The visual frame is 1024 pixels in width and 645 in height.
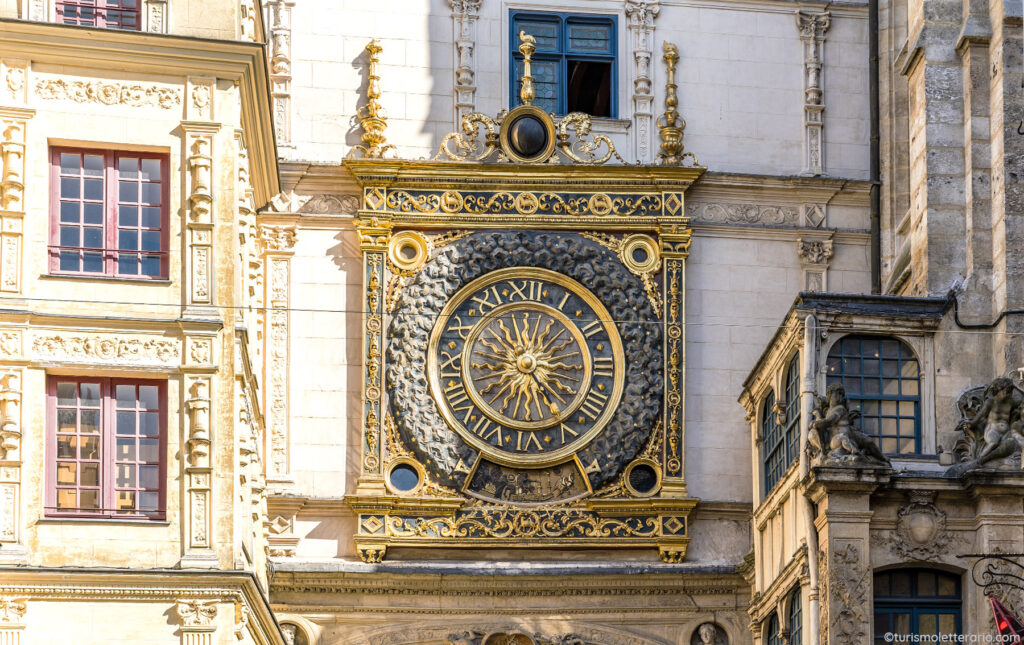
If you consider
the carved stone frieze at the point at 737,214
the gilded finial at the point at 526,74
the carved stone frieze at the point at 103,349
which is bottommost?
the carved stone frieze at the point at 103,349

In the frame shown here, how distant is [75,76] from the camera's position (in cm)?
2923

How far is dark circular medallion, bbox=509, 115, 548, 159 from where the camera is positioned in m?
36.7

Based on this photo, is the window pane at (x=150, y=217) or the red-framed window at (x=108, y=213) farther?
the window pane at (x=150, y=217)

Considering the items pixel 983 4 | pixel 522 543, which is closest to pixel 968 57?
pixel 983 4

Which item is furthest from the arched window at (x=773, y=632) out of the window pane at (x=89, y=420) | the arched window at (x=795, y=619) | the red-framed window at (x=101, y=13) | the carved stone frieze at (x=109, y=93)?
the red-framed window at (x=101, y=13)

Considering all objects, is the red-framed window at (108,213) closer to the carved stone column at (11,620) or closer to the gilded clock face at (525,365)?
the carved stone column at (11,620)

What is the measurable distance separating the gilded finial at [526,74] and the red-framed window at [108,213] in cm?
853

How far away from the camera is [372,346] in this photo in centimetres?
3597

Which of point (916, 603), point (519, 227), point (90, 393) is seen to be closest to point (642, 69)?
point (519, 227)

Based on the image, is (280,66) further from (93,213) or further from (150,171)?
(93,213)

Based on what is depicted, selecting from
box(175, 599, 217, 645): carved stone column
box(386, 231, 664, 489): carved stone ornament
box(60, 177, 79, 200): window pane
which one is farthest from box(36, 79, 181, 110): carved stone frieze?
box(386, 231, 664, 489): carved stone ornament

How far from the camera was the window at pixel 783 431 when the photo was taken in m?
31.6

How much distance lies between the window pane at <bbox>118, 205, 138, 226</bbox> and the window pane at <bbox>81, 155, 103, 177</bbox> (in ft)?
1.59

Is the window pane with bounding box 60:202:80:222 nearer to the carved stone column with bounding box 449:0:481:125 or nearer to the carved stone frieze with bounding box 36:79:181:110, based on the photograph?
the carved stone frieze with bounding box 36:79:181:110
